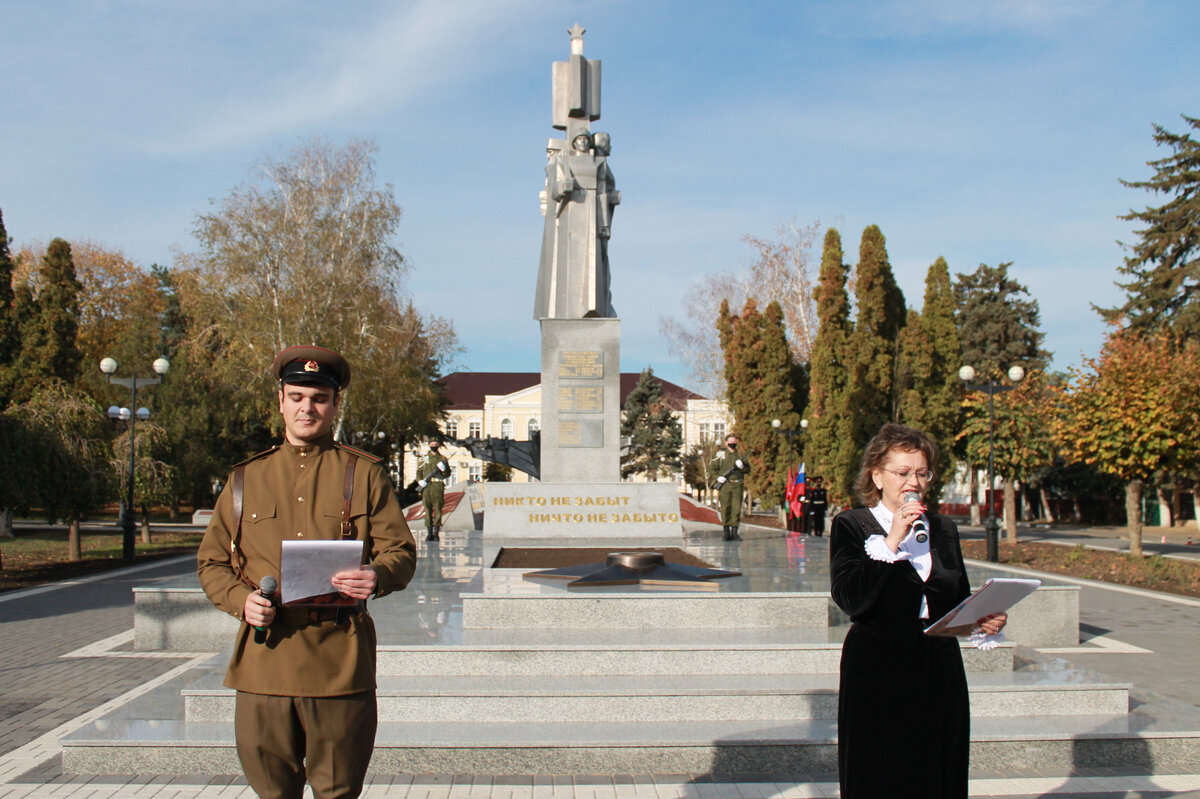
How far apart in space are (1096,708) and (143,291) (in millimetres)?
43086

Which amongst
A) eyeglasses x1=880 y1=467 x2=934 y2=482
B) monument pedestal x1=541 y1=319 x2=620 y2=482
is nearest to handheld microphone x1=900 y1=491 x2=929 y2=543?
eyeglasses x1=880 y1=467 x2=934 y2=482

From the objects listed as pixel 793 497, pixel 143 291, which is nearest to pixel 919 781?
pixel 793 497

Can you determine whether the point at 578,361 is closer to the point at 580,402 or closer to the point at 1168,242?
the point at 580,402

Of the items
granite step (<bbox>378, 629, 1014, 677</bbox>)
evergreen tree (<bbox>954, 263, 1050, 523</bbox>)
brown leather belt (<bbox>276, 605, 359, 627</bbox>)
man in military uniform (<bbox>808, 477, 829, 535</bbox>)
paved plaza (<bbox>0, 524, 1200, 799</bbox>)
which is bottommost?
paved plaza (<bbox>0, 524, 1200, 799</bbox>)

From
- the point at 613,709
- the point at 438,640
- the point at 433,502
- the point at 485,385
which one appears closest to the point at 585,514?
the point at 433,502

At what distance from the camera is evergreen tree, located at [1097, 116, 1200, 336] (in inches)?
1427

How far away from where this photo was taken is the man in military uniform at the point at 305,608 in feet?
9.36

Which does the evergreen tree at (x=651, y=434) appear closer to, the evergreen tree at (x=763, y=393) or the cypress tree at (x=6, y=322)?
the evergreen tree at (x=763, y=393)

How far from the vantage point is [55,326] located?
27234 millimetres

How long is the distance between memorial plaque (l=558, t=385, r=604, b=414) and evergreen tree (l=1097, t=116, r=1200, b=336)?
3016 cm

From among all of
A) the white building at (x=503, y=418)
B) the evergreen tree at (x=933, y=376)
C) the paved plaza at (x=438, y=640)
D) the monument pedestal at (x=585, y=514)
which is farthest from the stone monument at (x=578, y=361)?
the white building at (x=503, y=418)

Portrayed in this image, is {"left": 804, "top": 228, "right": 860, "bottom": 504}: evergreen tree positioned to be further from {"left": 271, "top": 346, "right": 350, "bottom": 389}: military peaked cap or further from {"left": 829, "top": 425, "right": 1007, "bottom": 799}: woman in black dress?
{"left": 271, "top": 346, "right": 350, "bottom": 389}: military peaked cap

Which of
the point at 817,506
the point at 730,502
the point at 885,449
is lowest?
the point at 817,506

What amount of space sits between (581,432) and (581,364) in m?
0.99
